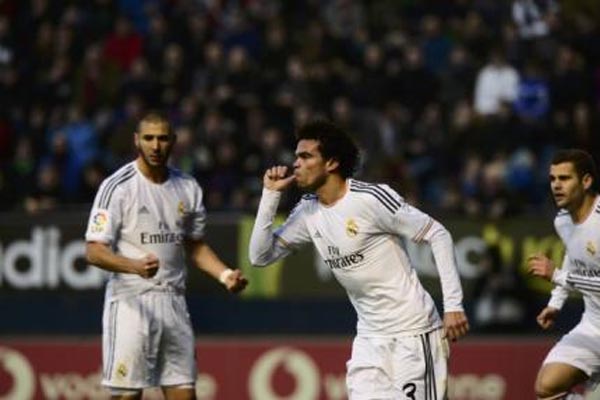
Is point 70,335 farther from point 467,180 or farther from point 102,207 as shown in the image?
point 102,207

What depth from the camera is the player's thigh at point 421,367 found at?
9664mm

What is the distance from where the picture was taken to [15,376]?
14.2 metres

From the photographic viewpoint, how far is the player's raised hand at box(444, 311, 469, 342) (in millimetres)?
9297

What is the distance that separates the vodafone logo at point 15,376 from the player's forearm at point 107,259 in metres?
Result: 3.66

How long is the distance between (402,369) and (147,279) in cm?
199

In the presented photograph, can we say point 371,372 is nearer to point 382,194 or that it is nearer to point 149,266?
point 382,194

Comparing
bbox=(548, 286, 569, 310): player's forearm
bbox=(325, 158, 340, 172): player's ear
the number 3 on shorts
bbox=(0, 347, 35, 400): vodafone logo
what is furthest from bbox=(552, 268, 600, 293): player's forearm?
bbox=(0, 347, 35, 400): vodafone logo

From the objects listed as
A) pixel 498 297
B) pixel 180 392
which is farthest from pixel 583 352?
pixel 498 297

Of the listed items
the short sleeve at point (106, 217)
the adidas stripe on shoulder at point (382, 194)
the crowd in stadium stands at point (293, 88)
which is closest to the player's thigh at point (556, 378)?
the adidas stripe on shoulder at point (382, 194)

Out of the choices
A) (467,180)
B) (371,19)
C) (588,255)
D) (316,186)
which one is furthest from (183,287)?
(371,19)

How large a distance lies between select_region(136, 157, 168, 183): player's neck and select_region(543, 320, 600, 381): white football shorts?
2726 mm

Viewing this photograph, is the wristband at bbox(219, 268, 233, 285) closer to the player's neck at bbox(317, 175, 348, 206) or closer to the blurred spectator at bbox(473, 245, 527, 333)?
the player's neck at bbox(317, 175, 348, 206)

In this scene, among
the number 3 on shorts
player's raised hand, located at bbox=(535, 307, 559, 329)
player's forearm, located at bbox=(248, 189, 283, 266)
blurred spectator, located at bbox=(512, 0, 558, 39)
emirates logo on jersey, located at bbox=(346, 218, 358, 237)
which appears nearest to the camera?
the number 3 on shorts

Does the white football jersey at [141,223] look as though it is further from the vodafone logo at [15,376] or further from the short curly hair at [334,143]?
the vodafone logo at [15,376]
